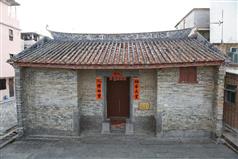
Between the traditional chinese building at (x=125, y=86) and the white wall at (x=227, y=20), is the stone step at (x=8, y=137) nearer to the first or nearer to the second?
the traditional chinese building at (x=125, y=86)

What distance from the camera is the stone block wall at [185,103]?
925cm

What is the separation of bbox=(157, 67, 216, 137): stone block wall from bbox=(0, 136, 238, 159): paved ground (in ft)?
2.14

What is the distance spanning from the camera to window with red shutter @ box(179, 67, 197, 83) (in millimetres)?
9227

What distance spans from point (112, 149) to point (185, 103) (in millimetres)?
3753

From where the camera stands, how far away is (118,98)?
10.9 m

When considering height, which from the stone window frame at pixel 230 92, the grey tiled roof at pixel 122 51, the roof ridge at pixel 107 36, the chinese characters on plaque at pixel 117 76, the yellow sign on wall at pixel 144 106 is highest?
the roof ridge at pixel 107 36

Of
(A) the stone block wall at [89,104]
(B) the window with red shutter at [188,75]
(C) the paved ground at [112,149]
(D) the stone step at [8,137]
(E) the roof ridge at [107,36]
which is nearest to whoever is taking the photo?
(C) the paved ground at [112,149]

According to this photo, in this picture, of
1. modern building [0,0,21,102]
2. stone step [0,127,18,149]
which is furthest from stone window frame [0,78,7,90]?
stone step [0,127,18,149]

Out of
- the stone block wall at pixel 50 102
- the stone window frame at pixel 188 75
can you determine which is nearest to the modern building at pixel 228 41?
the stone window frame at pixel 188 75

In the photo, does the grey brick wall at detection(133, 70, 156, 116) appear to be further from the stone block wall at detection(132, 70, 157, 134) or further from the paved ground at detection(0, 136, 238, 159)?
the paved ground at detection(0, 136, 238, 159)

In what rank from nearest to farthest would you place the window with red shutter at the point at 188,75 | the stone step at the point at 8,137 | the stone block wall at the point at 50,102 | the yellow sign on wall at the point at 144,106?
the stone step at the point at 8,137, the window with red shutter at the point at 188,75, the stone block wall at the point at 50,102, the yellow sign on wall at the point at 144,106

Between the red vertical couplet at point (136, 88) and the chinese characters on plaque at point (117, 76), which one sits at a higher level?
the chinese characters on plaque at point (117, 76)

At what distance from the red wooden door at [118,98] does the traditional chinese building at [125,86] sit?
0.08 metres

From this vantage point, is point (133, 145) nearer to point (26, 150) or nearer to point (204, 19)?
point (26, 150)
